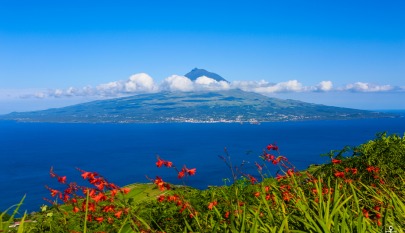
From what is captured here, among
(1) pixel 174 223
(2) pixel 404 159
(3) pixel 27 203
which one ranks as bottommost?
(3) pixel 27 203

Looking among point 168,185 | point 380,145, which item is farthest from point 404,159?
point 168,185

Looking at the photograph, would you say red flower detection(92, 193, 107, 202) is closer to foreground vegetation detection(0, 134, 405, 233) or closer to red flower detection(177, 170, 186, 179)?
foreground vegetation detection(0, 134, 405, 233)

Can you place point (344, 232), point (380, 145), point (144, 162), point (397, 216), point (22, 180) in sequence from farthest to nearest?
point (144, 162), point (22, 180), point (380, 145), point (397, 216), point (344, 232)

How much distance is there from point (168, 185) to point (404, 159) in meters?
6.45

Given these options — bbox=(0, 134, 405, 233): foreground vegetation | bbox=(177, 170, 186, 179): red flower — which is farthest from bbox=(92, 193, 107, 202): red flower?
bbox=(177, 170, 186, 179): red flower

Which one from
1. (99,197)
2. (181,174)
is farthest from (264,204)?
(99,197)

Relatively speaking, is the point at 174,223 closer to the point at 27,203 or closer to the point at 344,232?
the point at 344,232

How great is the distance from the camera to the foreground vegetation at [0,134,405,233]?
12.9 feet

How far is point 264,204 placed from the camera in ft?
17.6

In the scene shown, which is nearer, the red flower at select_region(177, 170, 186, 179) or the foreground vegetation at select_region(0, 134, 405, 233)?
the foreground vegetation at select_region(0, 134, 405, 233)

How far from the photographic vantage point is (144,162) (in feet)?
551

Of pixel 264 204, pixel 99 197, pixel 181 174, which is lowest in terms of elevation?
pixel 264 204

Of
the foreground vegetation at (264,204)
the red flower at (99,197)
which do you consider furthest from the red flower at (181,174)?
the red flower at (99,197)

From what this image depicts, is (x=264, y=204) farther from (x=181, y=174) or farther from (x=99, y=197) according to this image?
(x=99, y=197)
